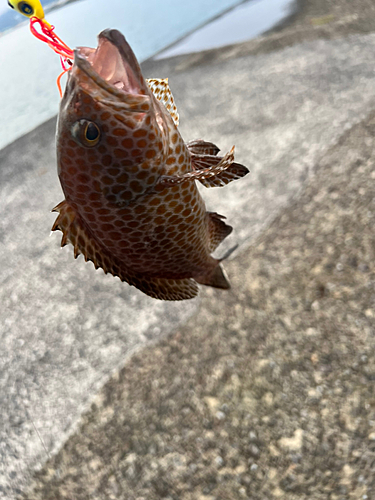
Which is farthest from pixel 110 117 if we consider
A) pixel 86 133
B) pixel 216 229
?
pixel 216 229

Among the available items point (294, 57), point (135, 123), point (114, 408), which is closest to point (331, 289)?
point (114, 408)

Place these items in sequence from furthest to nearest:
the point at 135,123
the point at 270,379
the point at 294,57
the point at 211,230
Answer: the point at 294,57 < the point at 270,379 < the point at 211,230 < the point at 135,123

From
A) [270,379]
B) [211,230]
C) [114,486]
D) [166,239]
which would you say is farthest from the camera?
[270,379]

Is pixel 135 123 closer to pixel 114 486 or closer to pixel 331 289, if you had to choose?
pixel 114 486

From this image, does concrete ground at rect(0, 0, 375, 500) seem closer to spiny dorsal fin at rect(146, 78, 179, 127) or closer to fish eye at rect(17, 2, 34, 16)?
spiny dorsal fin at rect(146, 78, 179, 127)

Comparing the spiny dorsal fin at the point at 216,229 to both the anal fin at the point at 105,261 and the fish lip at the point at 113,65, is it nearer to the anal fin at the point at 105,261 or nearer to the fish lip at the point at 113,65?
the anal fin at the point at 105,261

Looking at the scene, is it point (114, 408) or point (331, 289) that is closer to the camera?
point (114, 408)

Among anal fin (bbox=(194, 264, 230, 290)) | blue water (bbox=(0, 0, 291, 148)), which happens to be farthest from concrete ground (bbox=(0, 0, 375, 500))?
anal fin (bbox=(194, 264, 230, 290))

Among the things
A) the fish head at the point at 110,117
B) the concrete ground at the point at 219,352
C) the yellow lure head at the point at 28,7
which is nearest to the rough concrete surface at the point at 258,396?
the concrete ground at the point at 219,352
